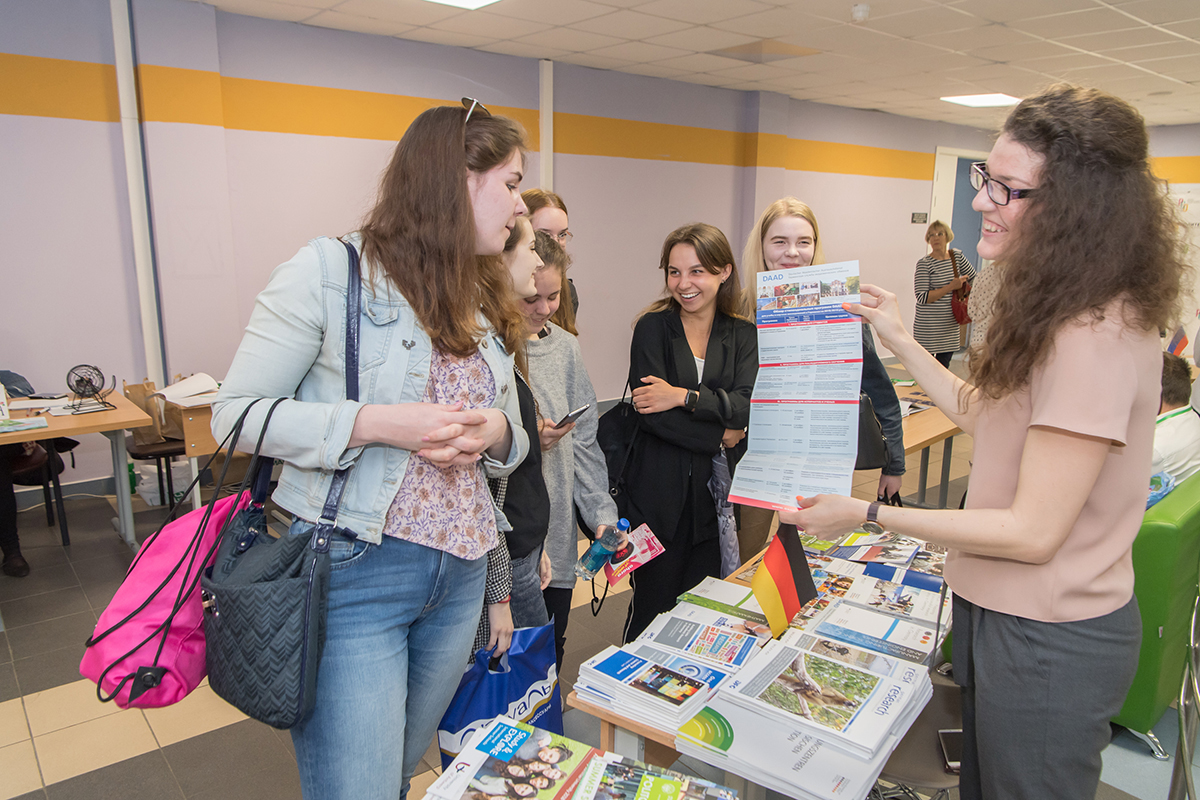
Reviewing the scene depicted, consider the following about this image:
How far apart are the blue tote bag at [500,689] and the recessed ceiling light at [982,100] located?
8.91m

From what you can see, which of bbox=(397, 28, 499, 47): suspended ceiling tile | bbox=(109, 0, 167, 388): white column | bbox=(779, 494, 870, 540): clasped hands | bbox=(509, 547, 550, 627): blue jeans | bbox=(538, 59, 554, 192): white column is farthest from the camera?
bbox=(538, 59, 554, 192): white column

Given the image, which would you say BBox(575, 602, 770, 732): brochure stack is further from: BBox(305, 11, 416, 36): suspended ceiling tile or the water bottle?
BBox(305, 11, 416, 36): suspended ceiling tile

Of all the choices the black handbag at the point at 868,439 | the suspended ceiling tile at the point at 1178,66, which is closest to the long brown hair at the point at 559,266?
the black handbag at the point at 868,439

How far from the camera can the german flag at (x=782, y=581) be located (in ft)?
4.74

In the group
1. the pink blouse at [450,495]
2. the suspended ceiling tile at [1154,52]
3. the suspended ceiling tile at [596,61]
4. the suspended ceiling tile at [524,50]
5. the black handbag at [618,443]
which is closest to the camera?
the pink blouse at [450,495]

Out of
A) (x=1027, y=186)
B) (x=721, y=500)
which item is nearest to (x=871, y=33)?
(x=721, y=500)

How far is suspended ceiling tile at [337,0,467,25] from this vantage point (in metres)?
4.71

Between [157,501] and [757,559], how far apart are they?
4.35 meters

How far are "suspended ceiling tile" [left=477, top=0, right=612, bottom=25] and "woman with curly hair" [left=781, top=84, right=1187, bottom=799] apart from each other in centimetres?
427

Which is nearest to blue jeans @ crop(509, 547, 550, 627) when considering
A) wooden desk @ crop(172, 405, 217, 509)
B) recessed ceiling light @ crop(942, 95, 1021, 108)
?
wooden desk @ crop(172, 405, 217, 509)

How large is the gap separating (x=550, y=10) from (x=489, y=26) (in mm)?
600

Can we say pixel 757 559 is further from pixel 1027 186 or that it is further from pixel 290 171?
pixel 290 171

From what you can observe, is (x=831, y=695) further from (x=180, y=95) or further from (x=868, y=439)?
(x=180, y=95)

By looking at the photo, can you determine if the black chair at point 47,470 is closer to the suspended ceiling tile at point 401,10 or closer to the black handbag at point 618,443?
the suspended ceiling tile at point 401,10
